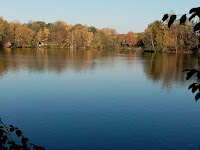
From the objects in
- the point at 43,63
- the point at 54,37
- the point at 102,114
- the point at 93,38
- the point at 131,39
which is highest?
the point at 54,37

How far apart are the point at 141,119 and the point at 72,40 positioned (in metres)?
120

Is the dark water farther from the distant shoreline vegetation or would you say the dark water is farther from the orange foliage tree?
the orange foliage tree

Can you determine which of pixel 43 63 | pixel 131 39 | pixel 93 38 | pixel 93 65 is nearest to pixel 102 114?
pixel 93 65

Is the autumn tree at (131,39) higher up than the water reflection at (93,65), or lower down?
higher up

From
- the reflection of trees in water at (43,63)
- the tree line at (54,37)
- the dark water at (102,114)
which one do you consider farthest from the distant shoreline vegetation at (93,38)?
the dark water at (102,114)

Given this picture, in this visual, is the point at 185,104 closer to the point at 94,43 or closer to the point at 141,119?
the point at 141,119

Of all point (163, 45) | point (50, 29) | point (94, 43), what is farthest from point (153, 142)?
point (50, 29)

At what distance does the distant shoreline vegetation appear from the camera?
301ft

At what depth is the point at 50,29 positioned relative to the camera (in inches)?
5512

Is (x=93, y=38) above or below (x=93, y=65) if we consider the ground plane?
above

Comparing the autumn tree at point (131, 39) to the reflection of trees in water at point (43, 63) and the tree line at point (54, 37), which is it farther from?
the reflection of trees in water at point (43, 63)

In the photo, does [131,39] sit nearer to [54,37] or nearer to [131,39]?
[131,39]

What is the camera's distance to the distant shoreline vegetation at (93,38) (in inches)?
3615

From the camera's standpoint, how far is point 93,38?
13200 centimetres
